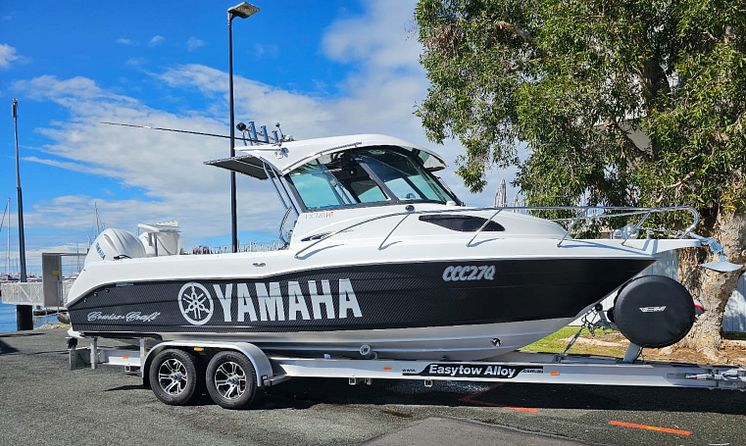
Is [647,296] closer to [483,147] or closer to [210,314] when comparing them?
[210,314]

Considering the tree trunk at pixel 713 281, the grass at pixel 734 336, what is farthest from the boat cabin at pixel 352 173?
the grass at pixel 734 336

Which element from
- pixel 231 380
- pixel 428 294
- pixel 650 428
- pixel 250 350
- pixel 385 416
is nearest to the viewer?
pixel 650 428

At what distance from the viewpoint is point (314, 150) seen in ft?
22.5

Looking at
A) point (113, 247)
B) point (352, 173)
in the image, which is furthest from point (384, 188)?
point (113, 247)

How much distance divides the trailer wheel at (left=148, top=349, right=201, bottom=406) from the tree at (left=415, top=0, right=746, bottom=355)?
235 inches

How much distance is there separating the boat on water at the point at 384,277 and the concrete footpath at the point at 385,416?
2.25 feet

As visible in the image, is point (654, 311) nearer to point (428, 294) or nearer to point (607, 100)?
point (428, 294)

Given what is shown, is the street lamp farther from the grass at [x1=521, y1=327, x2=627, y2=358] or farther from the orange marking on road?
the orange marking on road

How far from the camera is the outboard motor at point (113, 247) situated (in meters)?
7.71

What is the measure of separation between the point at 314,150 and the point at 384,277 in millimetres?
1963

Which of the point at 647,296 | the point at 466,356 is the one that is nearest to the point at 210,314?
the point at 466,356

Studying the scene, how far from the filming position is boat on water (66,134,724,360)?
5.46 m

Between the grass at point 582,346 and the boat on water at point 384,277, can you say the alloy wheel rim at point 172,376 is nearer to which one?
the boat on water at point 384,277

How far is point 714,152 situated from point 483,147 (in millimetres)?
4399
